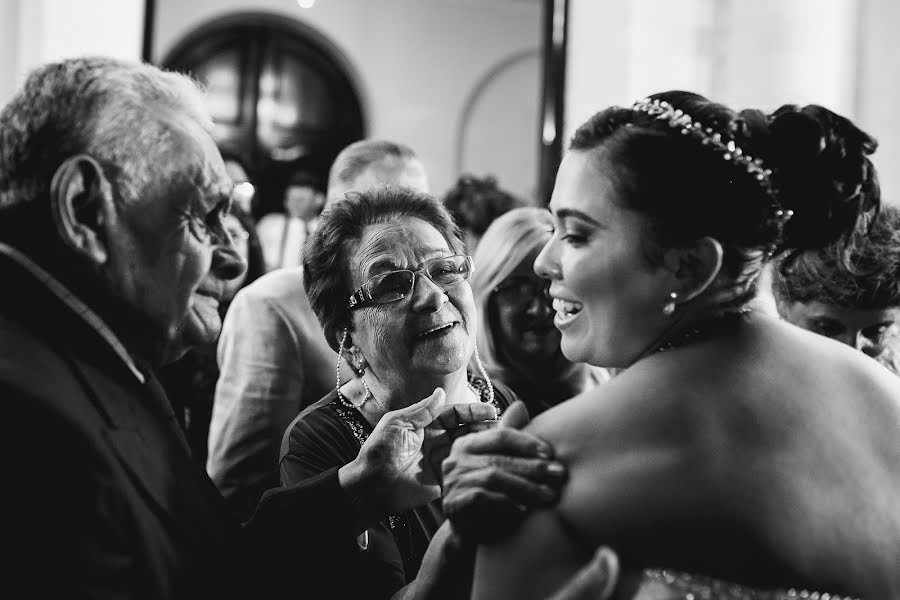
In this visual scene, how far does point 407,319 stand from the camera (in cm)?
228

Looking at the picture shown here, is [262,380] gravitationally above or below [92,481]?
below

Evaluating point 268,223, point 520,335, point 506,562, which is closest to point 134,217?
point 506,562

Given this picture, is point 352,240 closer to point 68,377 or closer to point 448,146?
point 68,377

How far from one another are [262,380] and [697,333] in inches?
71.5

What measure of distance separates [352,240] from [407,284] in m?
0.17

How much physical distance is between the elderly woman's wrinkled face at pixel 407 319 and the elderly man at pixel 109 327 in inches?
24.9

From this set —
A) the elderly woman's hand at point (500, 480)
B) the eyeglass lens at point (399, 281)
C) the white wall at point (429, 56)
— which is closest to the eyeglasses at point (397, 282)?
the eyeglass lens at point (399, 281)

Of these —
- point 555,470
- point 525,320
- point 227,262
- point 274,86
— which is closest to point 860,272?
point 525,320

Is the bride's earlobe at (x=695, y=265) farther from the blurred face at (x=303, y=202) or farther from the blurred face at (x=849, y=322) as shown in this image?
the blurred face at (x=303, y=202)

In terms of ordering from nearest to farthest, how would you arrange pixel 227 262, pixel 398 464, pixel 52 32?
pixel 227 262
pixel 398 464
pixel 52 32

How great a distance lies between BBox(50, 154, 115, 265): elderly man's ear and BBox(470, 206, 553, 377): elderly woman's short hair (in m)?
1.76

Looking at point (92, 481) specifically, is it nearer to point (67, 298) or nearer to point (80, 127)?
point (67, 298)

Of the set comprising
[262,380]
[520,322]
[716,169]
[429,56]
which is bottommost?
[262,380]

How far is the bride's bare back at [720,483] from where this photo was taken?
1.36 m
